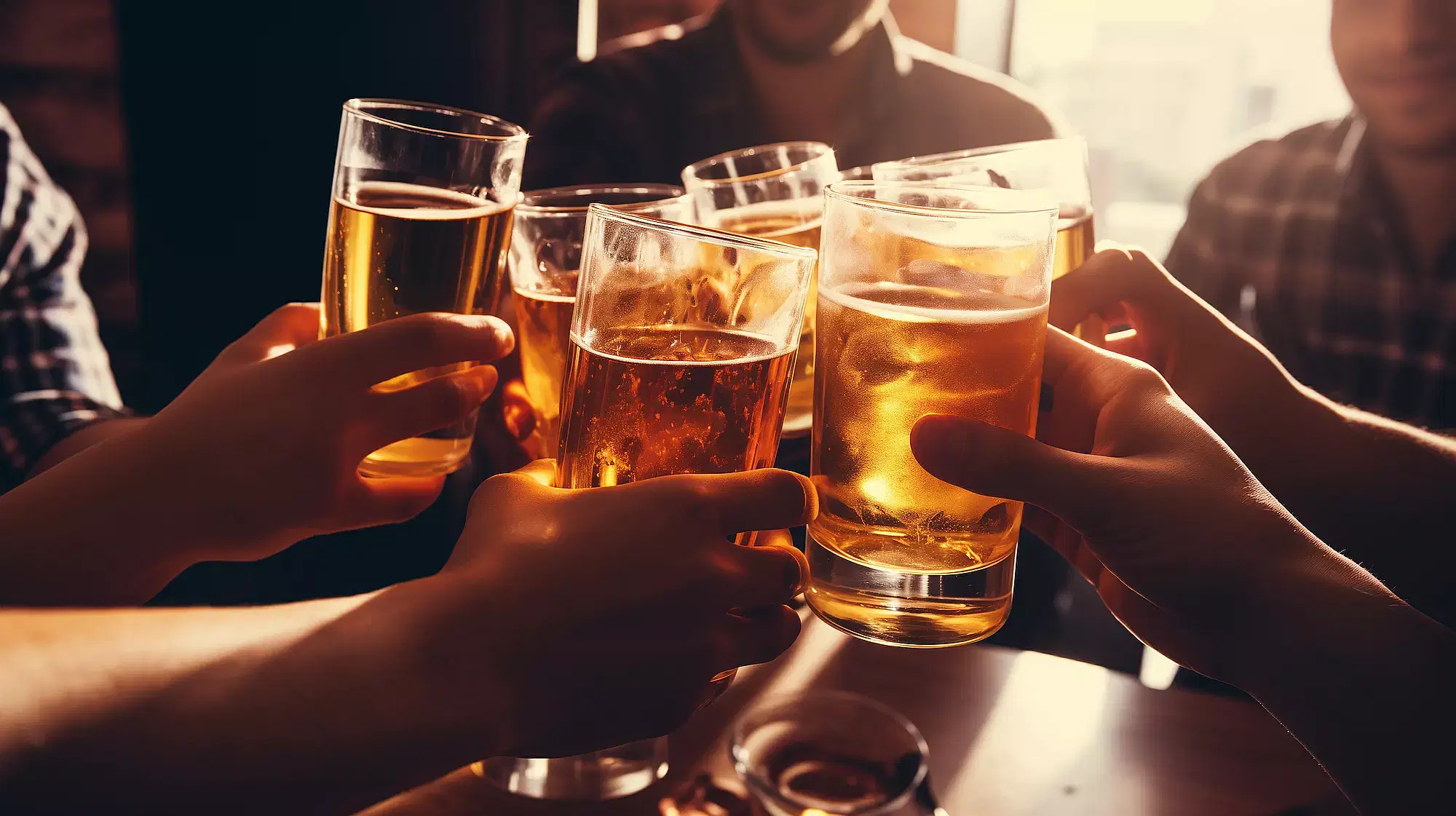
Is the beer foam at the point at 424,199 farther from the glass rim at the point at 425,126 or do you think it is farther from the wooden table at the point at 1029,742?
the wooden table at the point at 1029,742

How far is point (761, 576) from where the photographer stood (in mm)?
784

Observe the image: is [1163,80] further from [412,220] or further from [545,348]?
[412,220]

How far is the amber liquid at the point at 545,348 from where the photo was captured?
1.13 meters

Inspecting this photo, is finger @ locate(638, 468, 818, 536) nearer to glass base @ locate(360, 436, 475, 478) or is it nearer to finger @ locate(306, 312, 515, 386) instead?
finger @ locate(306, 312, 515, 386)

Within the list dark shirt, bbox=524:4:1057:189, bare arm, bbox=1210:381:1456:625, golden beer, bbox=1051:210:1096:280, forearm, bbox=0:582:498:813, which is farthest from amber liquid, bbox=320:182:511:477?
dark shirt, bbox=524:4:1057:189

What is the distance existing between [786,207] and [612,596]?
635mm

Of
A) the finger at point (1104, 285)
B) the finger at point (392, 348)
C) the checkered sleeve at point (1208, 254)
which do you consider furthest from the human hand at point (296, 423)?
the checkered sleeve at point (1208, 254)

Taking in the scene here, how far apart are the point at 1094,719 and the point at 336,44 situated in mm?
2583

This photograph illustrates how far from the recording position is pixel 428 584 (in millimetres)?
731

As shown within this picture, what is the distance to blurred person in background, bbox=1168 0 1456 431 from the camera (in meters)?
2.36

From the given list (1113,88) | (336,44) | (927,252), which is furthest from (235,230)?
(1113,88)

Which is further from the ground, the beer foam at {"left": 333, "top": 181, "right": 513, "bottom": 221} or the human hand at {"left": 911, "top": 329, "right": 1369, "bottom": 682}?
the beer foam at {"left": 333, "top": 181, "right": 513, "bottom": 221}

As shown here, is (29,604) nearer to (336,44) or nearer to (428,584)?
(428,584)

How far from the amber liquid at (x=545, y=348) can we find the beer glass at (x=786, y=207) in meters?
0.23
